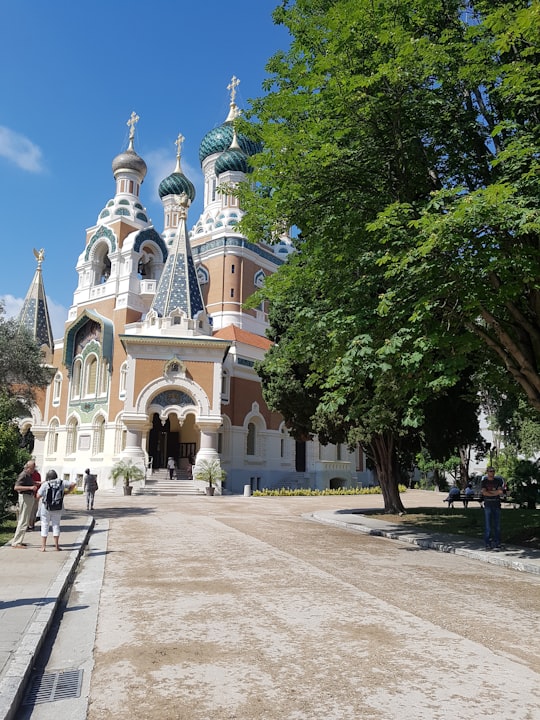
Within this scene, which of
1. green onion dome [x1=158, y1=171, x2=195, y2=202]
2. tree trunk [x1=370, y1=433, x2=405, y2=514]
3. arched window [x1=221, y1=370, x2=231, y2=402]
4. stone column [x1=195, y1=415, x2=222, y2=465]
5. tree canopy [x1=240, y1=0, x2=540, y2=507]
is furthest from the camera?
green onion dome [x1=158, y1=171, x2=195, y2=202]

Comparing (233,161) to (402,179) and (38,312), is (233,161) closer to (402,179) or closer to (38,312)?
(38,312)

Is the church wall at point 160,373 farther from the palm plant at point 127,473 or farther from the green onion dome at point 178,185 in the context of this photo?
the green onion dome at point 178,185

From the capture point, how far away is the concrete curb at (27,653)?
362 cm

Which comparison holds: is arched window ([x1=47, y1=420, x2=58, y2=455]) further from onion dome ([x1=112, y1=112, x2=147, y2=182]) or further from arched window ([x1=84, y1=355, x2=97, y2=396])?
onion dome ([x1=112, y1=112, x2=147, y2=182])

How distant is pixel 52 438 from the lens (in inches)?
1549

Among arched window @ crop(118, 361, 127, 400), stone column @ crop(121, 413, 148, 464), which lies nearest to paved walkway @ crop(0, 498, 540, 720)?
stone column @ crop(121, 413, 148, 464)

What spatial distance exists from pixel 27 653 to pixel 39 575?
3485 mm

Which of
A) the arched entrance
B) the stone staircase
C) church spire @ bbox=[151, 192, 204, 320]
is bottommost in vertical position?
the stone staircase

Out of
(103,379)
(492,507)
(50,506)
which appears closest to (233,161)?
(103,379)

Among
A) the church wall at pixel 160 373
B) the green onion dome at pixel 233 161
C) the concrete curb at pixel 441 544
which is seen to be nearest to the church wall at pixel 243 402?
the church wall at pixel 160 373

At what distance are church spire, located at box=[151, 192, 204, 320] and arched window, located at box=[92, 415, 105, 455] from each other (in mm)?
8104

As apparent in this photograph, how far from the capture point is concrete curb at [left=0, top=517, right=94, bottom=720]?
11.9 feet

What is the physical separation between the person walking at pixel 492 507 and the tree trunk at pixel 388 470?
7120 millimetres

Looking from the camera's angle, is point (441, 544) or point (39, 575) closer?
point (39, 575)
